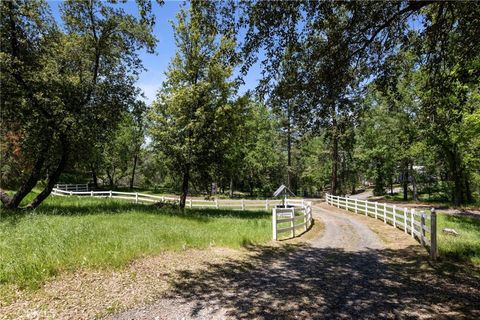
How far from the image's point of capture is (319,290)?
22.0ft

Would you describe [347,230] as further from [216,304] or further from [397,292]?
[216,304]

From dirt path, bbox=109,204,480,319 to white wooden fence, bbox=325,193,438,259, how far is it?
2.65 ft

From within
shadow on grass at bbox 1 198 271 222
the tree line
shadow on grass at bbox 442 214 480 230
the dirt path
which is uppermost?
the tree line

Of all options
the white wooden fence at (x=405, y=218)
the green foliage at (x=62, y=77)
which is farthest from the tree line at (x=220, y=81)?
the white wooden fence at (x=405, y=218)

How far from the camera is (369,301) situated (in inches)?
238

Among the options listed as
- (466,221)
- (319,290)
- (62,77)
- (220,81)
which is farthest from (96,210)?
(466,221)

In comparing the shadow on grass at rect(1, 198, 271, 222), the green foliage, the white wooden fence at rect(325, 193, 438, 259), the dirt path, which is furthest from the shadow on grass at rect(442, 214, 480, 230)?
the green foliage

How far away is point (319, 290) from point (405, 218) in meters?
9.96

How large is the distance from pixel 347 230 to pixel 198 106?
37.7ft

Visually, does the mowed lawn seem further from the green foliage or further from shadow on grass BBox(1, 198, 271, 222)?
the green foliage

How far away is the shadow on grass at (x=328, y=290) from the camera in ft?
18.3

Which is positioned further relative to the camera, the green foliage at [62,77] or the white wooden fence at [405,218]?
the green foliage at [62,77]

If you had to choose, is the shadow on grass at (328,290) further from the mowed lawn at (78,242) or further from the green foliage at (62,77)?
the green foliage at (62,77)

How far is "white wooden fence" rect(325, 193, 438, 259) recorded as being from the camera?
9.40 metres
